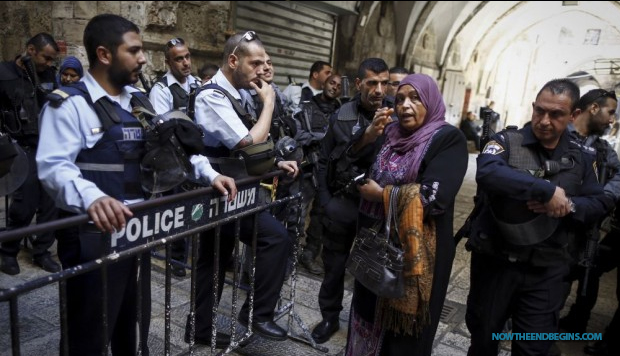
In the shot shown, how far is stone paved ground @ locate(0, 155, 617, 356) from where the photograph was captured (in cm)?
293

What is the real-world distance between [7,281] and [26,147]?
128 centimetres

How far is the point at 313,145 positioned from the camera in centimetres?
421

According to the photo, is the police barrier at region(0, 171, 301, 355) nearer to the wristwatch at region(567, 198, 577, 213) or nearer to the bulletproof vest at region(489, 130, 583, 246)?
the bulletproof vest at region(489, 130, 583, 246)

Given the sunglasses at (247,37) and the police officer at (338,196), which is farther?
the police officer at (338,196)

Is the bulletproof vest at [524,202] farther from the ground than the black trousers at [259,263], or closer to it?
farther from the ground

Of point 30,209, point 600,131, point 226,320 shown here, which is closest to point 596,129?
point 600,131

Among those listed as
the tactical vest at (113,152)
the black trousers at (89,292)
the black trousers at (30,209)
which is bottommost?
the black trousers at (30,209)

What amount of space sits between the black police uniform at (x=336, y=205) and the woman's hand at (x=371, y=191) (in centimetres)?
66

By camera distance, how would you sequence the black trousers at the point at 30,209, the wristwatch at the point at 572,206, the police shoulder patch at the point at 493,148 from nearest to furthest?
the wristwatch at the point at 572,206 < the police shoulder patch at the point at 493,148 < the black trousers at the point at 30,209

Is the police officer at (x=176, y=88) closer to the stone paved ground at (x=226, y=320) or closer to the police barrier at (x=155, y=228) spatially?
the stone paved ground at (x=226, y=320)

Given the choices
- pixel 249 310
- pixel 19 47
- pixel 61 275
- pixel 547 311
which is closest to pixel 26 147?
pixel 19 47

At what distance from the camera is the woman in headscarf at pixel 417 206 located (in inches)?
84.3

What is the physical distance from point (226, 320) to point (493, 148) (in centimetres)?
233

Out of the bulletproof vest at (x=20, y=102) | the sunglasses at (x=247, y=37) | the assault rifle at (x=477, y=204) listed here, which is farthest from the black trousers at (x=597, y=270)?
→ the bulletproof vest at (x=20, y=102)
